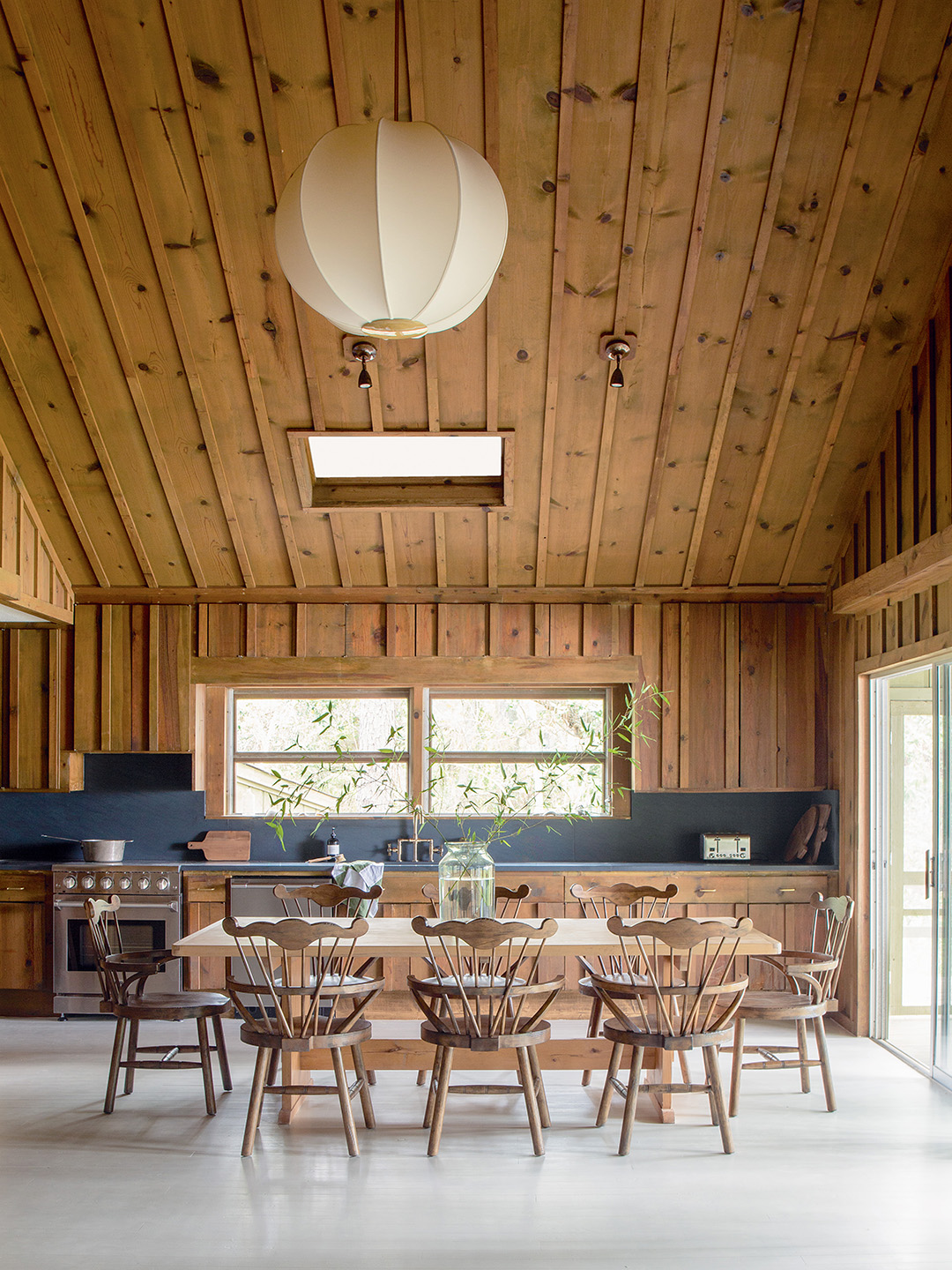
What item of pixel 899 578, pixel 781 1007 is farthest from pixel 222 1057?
pixel 899 578

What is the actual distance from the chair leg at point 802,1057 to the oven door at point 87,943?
12.4 ft

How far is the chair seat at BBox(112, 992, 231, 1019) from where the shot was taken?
16.0 feet

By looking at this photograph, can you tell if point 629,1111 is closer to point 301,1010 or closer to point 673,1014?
point 673,1014

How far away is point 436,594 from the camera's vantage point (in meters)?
7.32

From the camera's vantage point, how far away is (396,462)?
6.54 meters

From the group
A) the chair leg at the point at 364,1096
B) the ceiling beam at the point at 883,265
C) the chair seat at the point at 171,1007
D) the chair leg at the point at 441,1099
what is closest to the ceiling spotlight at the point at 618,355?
the ceiling beam at the point at 883,265

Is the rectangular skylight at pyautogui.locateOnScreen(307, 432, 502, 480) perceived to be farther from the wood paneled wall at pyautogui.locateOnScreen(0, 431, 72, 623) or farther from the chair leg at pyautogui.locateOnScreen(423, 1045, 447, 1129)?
the chair leg at pyautogui.locateOnScreen(423, 1045, 447, 1129)

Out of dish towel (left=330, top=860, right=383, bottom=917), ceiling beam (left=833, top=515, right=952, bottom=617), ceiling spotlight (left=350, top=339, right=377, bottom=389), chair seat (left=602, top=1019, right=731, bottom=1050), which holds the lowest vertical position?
chair seat (left=602, top=1019, right=731, bottom=1050)

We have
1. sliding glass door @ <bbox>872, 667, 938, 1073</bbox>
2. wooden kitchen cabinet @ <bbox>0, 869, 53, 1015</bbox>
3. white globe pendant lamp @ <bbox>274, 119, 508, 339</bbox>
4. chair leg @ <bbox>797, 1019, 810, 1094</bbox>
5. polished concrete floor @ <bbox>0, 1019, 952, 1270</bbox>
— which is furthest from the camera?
wooden kitchen cabinet @ <bbox>0, 869, 53, 1015</bbox>

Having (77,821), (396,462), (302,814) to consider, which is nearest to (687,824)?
(302,814)

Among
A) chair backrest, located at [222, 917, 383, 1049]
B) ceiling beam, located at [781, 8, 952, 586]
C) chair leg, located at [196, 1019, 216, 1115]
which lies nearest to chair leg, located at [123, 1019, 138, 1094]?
chair leg, located at [196, 1019, 216, 1115]

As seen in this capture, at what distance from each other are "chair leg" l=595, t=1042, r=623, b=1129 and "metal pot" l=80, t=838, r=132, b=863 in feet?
12.2

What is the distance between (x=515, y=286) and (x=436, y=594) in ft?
7.99

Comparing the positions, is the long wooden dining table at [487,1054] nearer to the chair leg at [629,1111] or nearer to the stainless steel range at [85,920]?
the chair leg at [629,1111]
